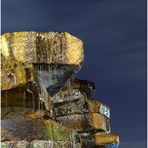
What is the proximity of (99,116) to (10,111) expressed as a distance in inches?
216

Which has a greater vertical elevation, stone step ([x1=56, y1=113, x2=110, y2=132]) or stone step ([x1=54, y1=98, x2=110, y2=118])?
stone step ([x1=54, y1=98, x2=110, y2=118])

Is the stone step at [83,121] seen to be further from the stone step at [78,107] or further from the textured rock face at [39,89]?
the stone step at [78,107]

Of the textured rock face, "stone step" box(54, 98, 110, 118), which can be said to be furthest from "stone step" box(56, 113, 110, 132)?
"stone step" box(54, 98, 110, 118)

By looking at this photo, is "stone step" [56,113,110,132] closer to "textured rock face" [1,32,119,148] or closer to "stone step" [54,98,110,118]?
"textured rock face" [1,32,119,148]

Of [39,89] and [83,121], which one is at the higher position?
[39,89]

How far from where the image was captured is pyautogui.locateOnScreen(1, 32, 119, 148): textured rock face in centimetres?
1575

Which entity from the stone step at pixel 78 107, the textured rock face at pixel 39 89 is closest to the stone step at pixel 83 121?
the textured rock face at pixel 39 89

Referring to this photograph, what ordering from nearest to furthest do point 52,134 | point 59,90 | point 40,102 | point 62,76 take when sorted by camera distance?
point 52,134, point 40,102, point 62,76, point 59,90

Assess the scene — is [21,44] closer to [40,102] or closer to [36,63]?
[36,63]

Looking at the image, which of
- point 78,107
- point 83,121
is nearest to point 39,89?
point 78,107

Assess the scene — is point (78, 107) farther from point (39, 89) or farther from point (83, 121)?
point (39, 89)

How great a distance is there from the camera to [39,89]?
17.1 meters

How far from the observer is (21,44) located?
1784 centimetres

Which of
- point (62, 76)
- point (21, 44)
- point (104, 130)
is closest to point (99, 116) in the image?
point (104, 130)
